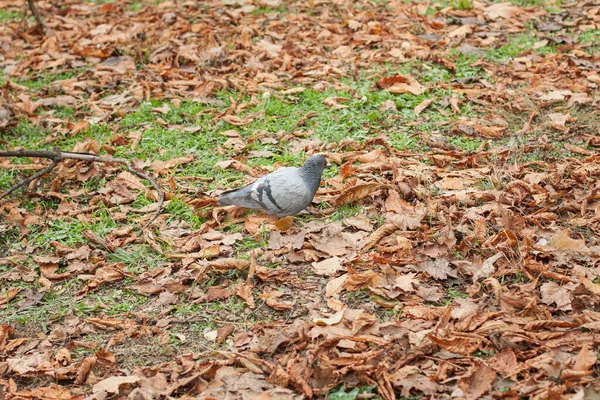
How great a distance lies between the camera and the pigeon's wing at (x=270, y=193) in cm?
461

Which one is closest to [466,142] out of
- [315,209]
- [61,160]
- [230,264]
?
[315,209]

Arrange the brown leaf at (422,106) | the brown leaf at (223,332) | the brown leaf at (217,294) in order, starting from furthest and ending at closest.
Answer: the brown leaf at (422,106), the brown leaf at (217,294), the brown leaf at (223,332)

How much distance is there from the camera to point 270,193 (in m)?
4.62

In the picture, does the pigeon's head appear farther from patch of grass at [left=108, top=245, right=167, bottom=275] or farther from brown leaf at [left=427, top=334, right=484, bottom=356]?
brown leaf at [left=427, top=334, right=484, bottom=356]

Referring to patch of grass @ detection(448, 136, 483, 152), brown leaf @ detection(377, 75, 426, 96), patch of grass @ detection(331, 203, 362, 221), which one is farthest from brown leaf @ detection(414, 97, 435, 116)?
patch of grass @ detection(331, 203, 362, 221)

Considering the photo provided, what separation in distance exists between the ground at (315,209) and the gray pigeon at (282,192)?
0.50 ft

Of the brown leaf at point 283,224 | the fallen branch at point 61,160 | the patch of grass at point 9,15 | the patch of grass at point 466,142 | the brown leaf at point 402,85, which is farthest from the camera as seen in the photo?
the patch of grass at point 9,15

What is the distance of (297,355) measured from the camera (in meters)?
3.42

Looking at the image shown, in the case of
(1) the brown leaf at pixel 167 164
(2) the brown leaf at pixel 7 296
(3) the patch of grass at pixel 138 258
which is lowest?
(2) the brown leaf at pixel 7 296

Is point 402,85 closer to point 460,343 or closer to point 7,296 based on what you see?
point 460,343

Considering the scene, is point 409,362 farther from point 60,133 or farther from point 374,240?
point 60,133

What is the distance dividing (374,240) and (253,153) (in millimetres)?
1752

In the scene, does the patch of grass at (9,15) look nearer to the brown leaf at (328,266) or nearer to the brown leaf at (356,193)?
the brown leaf at (356,193)

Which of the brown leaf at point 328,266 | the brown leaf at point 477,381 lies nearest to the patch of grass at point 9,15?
the brown leaf at point 328,266
